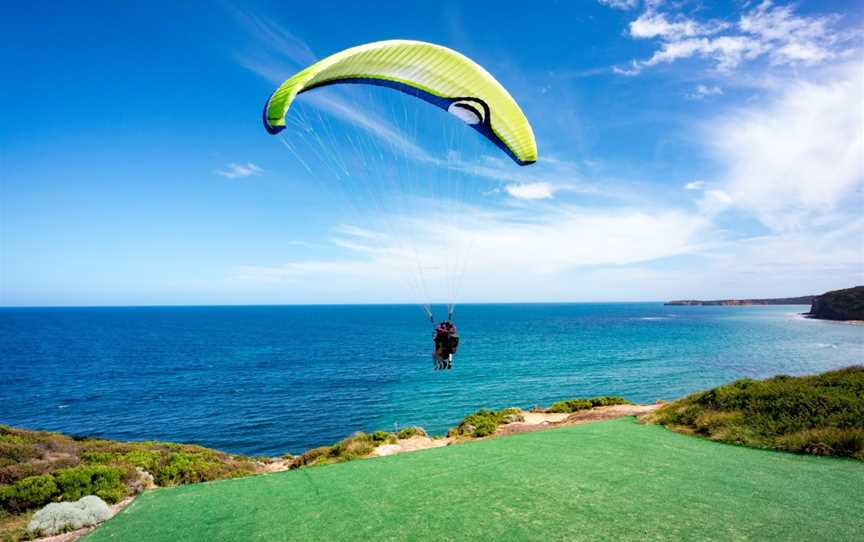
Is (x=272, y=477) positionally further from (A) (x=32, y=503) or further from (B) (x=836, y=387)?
(B) (x=836, y=387)

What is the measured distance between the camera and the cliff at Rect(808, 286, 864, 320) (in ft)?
351

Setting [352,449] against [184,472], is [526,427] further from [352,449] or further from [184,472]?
[184,472]

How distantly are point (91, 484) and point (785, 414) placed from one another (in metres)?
14.5

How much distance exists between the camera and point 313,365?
51.8 m

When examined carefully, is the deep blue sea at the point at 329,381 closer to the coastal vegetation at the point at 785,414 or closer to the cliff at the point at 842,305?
the coastal vegetation at the point at 785,414

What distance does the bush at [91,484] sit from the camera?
7.85 metres

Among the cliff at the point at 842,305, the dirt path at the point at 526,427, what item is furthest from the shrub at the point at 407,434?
the cliff at the point at 842,305

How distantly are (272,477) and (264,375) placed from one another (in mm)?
42837

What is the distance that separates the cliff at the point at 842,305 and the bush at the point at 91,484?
153m

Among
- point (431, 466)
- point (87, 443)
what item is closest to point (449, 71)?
point (431, 466)

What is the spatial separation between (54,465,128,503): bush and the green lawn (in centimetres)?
191

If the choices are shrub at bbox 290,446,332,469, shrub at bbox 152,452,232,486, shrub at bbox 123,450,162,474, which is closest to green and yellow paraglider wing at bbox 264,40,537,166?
shrub at bbox 152,452,232,486

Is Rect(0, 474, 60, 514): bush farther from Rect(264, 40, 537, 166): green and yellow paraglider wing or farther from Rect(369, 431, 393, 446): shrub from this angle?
Rect(264, 40, 537, 166): green and yellow paraglider wing

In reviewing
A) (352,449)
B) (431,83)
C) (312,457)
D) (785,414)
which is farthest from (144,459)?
(785,414)
